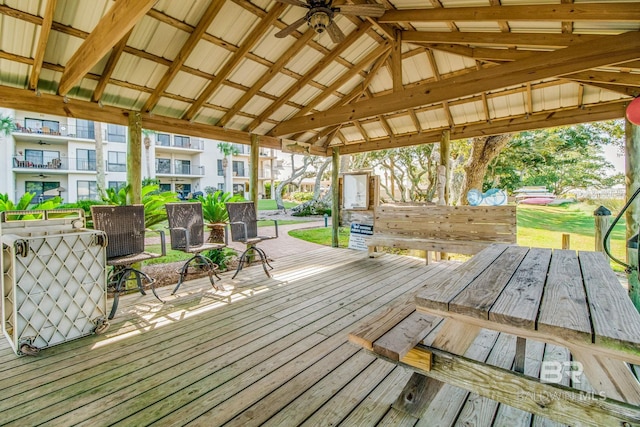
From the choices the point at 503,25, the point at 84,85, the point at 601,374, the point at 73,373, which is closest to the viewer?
the point at 601,374

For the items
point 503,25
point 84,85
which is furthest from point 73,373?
point 503,25

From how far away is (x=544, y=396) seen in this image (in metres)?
1.20

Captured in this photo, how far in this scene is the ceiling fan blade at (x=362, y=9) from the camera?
3.12m

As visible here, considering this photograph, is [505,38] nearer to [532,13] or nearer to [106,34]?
[532,13]

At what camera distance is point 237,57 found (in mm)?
4012

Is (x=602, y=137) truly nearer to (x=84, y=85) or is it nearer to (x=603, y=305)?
(x=603, y=305)

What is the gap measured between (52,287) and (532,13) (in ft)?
15.9

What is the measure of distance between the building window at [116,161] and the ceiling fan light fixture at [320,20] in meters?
21.3

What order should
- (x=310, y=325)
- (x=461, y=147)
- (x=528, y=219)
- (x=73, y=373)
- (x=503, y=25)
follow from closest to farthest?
(x=73, y=373)
(x=310, y=325)
(x=503, y=25)
(x=461, y=147)
(x=528, y=219)

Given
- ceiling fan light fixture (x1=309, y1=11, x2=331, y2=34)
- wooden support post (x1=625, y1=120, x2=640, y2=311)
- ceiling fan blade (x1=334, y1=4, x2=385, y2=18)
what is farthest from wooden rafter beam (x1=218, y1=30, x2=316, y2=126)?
wooden support post (x1=625, y1=120, x2=640, y2=311)

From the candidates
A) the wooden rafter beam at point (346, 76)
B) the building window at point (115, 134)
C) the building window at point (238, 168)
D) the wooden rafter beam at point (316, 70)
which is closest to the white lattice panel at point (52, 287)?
the wooden rafter beam at point (316, 70)

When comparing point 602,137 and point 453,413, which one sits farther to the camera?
point 602,137

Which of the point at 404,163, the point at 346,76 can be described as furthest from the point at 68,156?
the point at 346,76

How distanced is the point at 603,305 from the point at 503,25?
342cm
